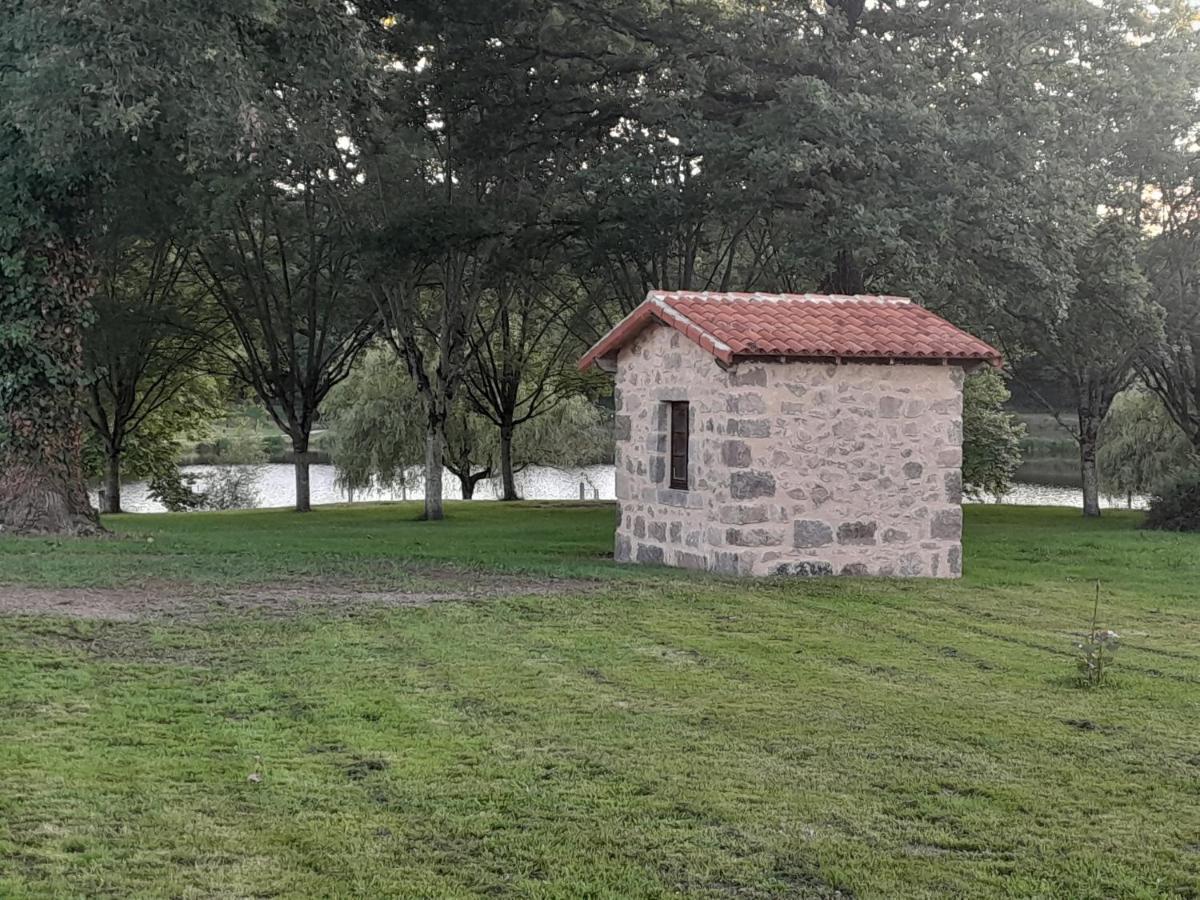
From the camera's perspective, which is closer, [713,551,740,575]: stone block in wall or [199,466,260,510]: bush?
[713,551,740,575]: stone block in wall

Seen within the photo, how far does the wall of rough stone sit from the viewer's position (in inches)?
551

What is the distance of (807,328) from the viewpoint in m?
14.4

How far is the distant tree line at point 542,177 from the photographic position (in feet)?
53.6

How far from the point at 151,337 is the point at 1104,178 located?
19.7 meters

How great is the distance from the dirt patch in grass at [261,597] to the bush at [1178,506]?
1322 centimetres

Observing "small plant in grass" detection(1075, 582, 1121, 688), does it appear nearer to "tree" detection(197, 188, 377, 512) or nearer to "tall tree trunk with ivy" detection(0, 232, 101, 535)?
"tall tree trunk with ivy" detection(0, 232, 101, 535)

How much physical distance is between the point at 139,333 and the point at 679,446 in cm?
1601

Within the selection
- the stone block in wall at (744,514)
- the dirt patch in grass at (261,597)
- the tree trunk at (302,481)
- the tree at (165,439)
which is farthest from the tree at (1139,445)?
the tree at (165,439)

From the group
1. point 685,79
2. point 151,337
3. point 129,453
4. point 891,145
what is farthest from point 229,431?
point 891,145

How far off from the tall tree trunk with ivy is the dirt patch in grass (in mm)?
6036

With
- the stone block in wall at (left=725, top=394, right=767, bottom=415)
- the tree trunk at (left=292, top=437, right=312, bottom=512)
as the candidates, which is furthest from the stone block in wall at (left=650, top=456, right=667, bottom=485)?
the tree trunk at (left=292, top=437, right=312, bottom=512)

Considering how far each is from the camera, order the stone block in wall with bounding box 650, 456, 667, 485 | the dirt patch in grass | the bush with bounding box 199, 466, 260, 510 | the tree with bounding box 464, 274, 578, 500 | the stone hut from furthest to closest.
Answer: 1. the bush with bounding box 199, 466, 260, 510
2. the tree with bounding box 464, 274, 578, 500
3. the stone block in wall with bounding box 650, 456, 667, 485
4. the stone hut
5. the dirt patch in grass

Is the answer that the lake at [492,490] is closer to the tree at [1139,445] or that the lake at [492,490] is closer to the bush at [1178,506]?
the tree at [1139,445]

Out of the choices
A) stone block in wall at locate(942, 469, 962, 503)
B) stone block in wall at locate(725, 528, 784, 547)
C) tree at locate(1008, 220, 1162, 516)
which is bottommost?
stone block in wall at locate(725, 528, 784, 547)
